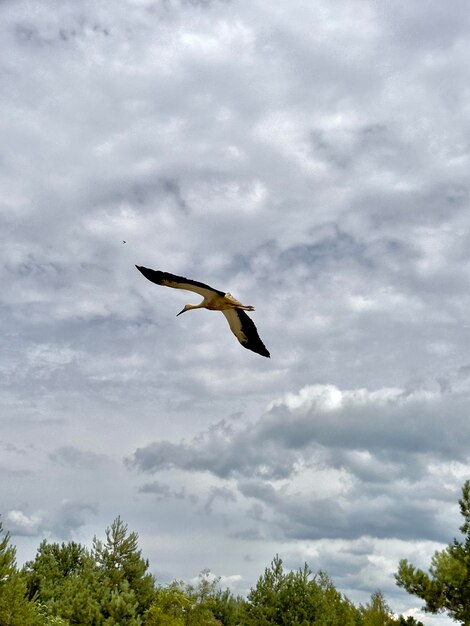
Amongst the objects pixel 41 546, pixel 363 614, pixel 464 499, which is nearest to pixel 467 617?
pixel 464 499

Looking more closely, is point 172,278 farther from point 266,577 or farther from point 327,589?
point 327,589

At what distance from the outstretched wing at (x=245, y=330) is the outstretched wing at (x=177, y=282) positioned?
1.29 metres

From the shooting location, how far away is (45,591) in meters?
35.8

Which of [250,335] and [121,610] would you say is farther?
[121,610]

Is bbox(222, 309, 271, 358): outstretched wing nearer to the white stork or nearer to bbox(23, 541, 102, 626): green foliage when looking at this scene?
the white stork

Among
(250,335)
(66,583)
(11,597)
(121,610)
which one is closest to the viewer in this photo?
(250,335)

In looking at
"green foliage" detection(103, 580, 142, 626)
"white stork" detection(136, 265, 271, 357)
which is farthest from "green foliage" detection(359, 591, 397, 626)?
"white stork" detection(136, 265, 271, 357)

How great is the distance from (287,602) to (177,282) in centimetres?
2090

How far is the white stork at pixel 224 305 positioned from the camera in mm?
16094

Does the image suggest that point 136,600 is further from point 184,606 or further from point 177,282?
point 177,282

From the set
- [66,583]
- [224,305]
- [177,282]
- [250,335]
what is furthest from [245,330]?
[66,583]

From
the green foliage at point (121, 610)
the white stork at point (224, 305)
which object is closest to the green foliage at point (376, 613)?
the green foliage at point (121, 610)

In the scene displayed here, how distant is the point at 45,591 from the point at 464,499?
19.3m

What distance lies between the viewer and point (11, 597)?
88.2 feet
